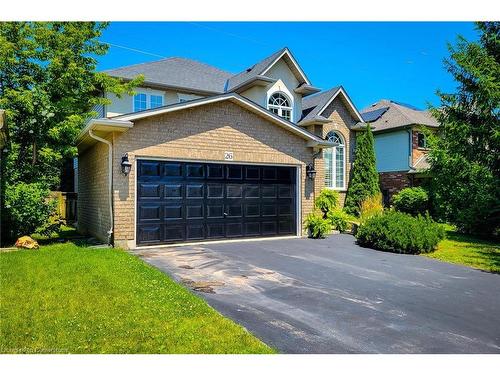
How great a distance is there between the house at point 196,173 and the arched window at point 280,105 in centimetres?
456

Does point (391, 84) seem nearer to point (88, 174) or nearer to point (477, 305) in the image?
point (477, 305)

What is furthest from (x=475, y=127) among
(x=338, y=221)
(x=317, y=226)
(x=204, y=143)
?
(x=204, y=143)

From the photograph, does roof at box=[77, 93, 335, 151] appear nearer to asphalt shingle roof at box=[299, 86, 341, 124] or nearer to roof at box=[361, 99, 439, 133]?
asphalt shingle roof at box=[299, 86, 341, 124]

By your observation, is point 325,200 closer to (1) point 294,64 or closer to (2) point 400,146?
(1) point 294,64

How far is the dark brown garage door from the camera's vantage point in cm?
1062

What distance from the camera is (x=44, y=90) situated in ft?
40.9

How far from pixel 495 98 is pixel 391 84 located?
17.8 feet

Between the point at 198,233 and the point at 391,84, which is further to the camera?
the point at 198,233

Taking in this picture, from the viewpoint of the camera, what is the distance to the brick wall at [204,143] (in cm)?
1019

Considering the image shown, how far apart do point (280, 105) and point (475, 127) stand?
8.75 meters

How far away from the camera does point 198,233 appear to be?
1130 cm

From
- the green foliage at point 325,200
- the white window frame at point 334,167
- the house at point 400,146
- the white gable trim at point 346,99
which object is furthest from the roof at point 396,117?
the green foliage at point 325,200

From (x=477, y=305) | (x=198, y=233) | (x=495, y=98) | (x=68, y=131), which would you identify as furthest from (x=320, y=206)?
(x=68, y=131)

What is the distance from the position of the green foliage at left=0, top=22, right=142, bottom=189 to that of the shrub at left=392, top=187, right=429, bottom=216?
610 inches
